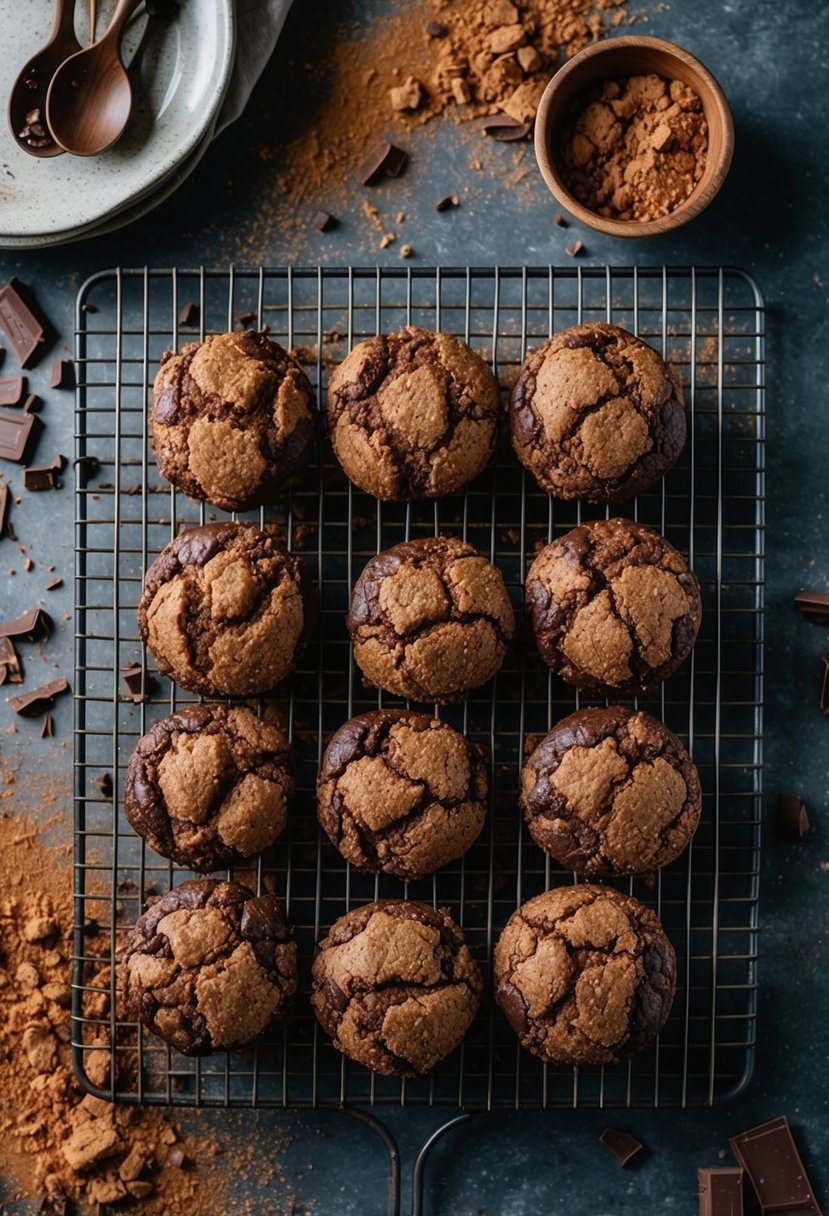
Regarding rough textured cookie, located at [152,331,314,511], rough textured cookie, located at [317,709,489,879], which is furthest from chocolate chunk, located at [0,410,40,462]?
rough textured cookie, located at [317,709,489,879]

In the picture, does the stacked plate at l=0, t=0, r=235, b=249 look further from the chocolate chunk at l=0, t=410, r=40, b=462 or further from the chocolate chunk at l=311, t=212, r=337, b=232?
the chocolate chunk at l=0, t=410, r=40, b=462

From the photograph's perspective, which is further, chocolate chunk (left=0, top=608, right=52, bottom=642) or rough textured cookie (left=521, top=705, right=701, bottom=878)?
chocolate chunk (left=0, top=608, right=52, bottom=642)

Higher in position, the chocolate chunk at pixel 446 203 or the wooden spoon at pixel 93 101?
the wooden spoon at pixel 93 101

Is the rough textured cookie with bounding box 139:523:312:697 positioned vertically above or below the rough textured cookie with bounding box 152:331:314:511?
below

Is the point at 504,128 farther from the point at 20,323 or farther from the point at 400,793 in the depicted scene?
the point at 400,793

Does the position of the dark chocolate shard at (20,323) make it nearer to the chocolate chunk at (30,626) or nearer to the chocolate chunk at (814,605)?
the chocolate chunk at (30,626)

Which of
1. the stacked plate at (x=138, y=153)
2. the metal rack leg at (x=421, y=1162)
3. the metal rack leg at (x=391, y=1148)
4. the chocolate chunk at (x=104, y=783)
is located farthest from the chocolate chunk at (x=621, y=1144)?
the stacked plate at (x=138, y=153)

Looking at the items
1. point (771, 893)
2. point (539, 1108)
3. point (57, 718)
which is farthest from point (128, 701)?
point (771, 893)

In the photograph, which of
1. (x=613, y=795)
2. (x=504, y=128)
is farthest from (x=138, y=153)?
(x=613, y=795)
